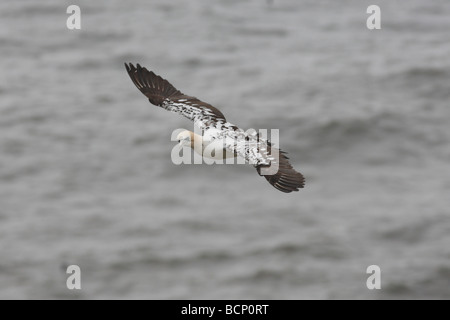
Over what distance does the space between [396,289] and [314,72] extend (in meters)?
15.1

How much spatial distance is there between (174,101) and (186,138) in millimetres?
2668

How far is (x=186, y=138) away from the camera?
621 inches

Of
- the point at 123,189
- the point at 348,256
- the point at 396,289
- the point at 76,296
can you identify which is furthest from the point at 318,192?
the point at 76,296

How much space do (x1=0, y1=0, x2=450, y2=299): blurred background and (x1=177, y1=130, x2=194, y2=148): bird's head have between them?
72.2ft

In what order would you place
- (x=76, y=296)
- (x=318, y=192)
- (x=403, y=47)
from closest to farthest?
(x=76, y=296) < (x=318, y=192) < (x=403, y=47)

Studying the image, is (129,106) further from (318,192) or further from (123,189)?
(318,192)

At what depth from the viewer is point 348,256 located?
3900cm
